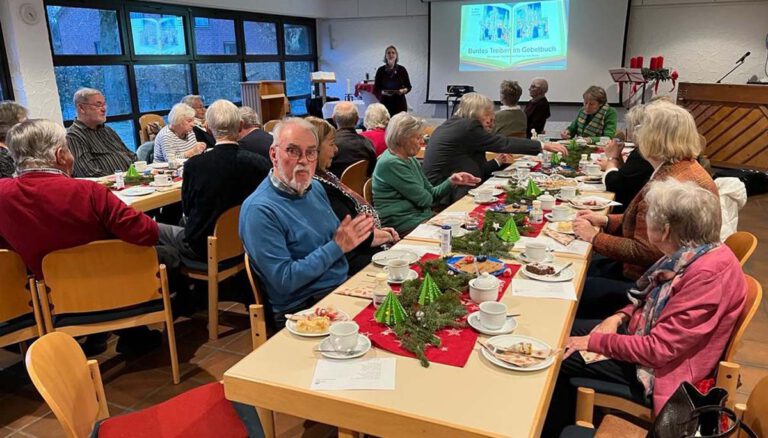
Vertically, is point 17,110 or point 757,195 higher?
point 17,110

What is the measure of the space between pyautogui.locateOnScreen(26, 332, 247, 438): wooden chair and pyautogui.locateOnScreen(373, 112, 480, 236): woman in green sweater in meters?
1.77

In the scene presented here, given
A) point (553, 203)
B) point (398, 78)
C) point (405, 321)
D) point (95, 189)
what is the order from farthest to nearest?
point (398, 78) < point (553, 203) < point (95, 189) < point (405, 321)

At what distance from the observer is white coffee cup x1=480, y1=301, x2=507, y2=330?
161cm

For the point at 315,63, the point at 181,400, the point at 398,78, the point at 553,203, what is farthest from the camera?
the point at 315,63

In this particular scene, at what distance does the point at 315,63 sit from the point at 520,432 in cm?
1037

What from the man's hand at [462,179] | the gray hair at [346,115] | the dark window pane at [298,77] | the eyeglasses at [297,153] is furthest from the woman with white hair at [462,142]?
the dark window pane at [298,77]

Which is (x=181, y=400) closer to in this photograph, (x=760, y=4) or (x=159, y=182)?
(x=159, y=182)

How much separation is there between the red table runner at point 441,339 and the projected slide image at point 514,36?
26.8 feet

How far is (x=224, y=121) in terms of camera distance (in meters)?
3.29

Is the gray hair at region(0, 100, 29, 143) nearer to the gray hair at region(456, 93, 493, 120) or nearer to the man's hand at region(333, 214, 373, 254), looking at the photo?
the man's hand at region(333, 214, 373, 254)

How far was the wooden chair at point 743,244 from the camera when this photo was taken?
6.78 feet

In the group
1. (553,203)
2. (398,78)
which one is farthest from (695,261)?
(398,78)

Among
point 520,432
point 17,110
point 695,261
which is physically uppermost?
point 17,110

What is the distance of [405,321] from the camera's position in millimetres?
1649
